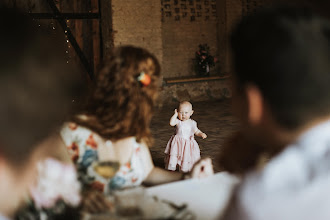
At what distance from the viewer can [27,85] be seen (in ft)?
2.34

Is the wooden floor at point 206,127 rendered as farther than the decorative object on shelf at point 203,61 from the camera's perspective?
No

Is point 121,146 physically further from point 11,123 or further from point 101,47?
point 101,47

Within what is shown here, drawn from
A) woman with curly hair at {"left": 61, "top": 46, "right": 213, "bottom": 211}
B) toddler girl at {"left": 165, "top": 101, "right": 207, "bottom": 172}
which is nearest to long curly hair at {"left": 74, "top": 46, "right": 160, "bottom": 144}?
woman with curly hair at {"left": 61, "top": 46, "right": 213, "bottom": 211}

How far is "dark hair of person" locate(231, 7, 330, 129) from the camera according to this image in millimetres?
782

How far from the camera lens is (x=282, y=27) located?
0.79 metres

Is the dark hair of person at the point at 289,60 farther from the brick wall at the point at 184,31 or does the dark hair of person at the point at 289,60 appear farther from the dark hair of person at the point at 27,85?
the brick wall at the point at 184,31

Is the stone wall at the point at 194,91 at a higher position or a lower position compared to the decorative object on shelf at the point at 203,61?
lower

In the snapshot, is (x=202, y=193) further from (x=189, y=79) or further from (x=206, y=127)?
(x=189, y=79)

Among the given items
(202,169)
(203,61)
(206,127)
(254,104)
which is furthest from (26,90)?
(203,61)

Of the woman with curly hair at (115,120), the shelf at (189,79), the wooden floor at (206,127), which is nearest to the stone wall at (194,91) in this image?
the shelf at (189,79)

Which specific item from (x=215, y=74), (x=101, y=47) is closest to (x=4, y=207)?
(x=101, y=47)

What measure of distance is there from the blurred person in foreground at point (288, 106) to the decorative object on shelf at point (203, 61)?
1029cm

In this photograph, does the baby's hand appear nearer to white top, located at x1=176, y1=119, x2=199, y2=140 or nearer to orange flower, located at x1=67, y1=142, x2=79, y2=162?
orange flower, located at x1=67, y1=142, x2=79, y2=162

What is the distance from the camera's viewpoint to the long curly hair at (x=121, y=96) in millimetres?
1925
